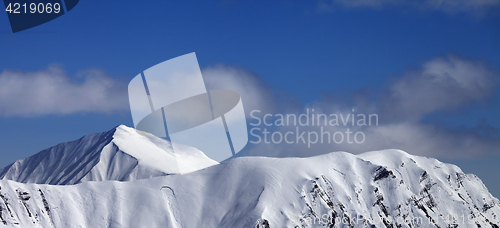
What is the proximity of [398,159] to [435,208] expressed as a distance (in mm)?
20297

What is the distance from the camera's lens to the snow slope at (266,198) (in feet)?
419

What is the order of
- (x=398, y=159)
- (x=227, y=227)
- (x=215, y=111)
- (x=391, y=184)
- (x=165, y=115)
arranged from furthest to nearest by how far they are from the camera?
(x=398, y=159), (x=391, y=184), (x=227, y=227), (x=165, y=115), (x=215, y=111)

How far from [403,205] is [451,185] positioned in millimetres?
30622

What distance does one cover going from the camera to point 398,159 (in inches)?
6496

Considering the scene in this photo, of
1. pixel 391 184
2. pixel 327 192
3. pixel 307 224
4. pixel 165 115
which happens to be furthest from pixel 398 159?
pixel 165 115

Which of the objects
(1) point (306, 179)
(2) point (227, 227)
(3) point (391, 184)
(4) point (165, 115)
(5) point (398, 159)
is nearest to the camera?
(4) point (165, 115)

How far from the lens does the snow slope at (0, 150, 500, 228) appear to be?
128m

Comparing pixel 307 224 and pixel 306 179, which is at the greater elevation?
pixel 306 179

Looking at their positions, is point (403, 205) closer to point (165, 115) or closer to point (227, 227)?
point (227, 227)

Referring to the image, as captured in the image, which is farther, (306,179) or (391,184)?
(391,184)

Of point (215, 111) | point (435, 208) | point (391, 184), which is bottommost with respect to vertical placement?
point (435, 208)

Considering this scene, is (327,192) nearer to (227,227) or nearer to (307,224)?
(307,224)

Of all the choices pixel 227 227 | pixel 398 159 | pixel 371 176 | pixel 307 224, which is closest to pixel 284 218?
pixel 307 224

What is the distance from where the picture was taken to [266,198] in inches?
5256
